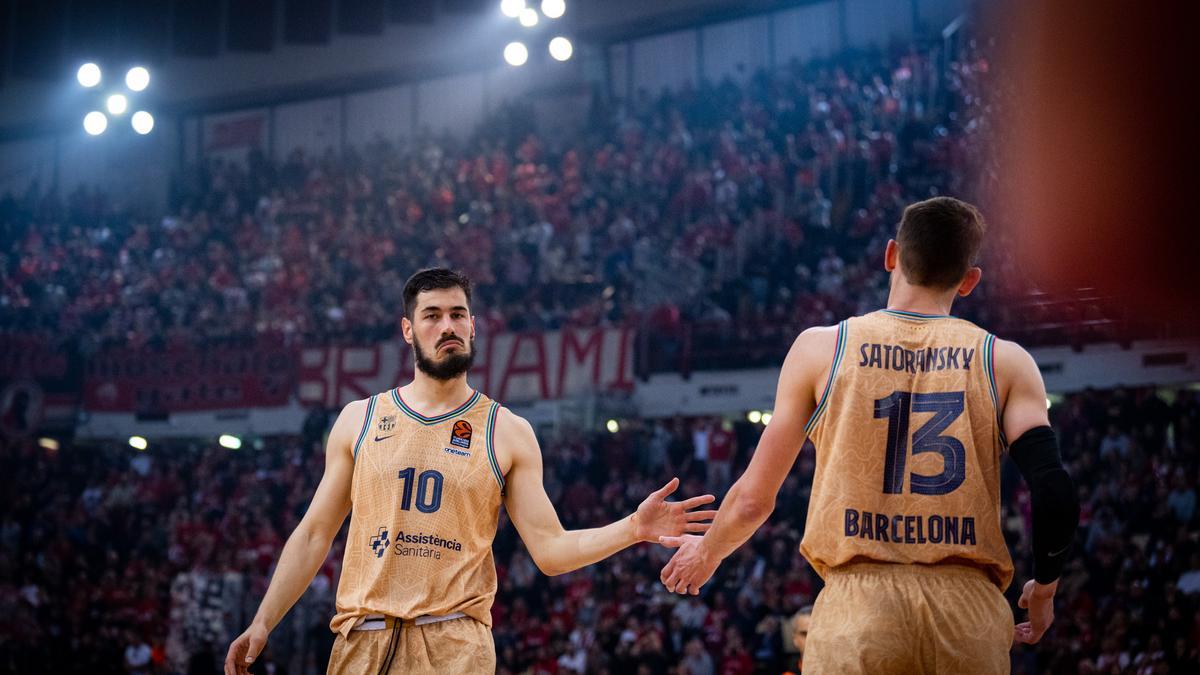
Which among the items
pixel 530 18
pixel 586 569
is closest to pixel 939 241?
pixel 586 569

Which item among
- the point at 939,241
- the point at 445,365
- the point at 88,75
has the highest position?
the point at 88,75

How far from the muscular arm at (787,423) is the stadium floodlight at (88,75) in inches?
802

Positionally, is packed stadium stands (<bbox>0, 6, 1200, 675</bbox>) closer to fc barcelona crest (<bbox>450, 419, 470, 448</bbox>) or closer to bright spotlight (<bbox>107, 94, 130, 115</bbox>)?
bright spotlight (<bbox>107, 94, 130, 115</bbox>)

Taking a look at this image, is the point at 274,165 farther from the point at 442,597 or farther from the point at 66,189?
the point at 442,597

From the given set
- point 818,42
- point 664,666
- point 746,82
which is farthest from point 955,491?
point 818,42

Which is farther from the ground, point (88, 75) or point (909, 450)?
point (88, 75)

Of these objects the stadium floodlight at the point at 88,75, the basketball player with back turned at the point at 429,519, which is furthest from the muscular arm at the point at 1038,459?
the stadium floodlight at the point at 88,75

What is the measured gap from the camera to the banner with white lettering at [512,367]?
19.6 metres

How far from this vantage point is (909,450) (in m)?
3.68

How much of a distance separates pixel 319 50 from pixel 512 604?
58.4 feet

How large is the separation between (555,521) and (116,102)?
19277 mm

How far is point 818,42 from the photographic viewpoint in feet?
87.1

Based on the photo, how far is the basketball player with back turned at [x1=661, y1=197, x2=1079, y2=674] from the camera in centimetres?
352

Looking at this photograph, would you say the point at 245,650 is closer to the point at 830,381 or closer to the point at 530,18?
the point at 830,381
